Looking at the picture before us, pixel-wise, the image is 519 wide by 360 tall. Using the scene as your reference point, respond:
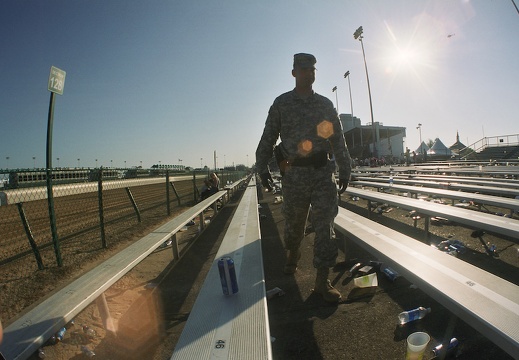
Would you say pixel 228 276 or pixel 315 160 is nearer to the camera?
pixel 228 276

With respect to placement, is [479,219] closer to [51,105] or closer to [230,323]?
[230,323]

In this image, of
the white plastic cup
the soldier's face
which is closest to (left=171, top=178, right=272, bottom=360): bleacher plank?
the white plastic cup

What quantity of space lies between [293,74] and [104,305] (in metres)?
2.87

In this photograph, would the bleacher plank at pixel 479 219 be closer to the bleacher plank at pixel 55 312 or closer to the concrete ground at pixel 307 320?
the concrete ground at pixel 307 320

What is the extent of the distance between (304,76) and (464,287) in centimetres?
225

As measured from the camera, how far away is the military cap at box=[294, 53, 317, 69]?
9.77 feet

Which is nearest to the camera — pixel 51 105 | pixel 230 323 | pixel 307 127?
pixel 230 323

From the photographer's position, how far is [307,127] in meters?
3.02

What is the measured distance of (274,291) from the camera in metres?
3.06

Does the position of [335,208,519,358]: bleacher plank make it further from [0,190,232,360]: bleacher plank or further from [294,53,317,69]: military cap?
[0,190,232,360]: bleacher plank

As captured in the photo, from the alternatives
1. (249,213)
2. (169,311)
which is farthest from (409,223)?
(169,311)

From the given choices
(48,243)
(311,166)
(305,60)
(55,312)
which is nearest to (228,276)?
(55,312)

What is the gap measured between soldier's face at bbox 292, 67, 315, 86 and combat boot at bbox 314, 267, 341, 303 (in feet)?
6.13

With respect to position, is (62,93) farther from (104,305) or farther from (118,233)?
(118,233)
